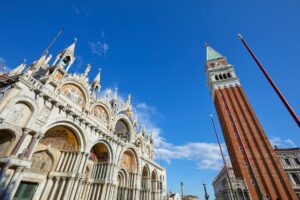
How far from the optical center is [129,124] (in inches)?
971

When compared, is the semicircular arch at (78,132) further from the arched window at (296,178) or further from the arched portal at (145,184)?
the arched window at (296,178)

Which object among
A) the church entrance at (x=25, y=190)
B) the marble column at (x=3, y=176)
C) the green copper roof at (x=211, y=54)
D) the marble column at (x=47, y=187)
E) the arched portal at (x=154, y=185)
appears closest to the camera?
the marble column at (x=3, y=176)

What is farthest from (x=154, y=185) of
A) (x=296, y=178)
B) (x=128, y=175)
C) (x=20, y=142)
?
(x=296, y=178)

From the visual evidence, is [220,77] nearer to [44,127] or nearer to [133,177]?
[133,177]

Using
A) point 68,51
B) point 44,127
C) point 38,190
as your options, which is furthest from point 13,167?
point 68,51

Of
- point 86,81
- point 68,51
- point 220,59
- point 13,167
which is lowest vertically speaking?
point 13,167

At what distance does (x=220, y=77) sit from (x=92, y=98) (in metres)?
33.5

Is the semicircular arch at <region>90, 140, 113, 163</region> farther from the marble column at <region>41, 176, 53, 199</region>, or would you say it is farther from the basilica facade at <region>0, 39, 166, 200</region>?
the marble column at <region>41, 176, 53, 199</region>

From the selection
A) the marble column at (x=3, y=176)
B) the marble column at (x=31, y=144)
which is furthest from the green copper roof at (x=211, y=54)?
the marble column at (x=3, y=176)

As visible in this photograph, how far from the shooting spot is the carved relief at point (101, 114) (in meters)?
18.6

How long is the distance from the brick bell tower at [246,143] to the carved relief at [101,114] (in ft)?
53.1

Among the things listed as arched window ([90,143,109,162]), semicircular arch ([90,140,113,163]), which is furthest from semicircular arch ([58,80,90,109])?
arched window ([90,143,109,162])

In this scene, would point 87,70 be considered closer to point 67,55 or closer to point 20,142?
point 67,55

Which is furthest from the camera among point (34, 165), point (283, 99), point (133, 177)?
point (133, 177)
